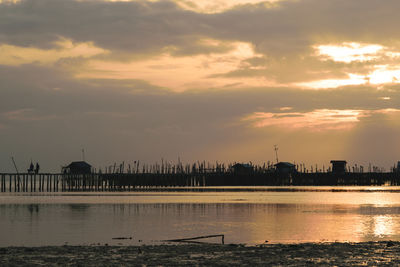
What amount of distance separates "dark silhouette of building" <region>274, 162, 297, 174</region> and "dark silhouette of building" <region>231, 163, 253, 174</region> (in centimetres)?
610

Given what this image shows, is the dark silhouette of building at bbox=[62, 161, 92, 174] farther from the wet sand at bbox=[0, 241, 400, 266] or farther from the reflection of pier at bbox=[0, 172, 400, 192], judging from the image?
the wet sand at bbox=[0, 241, 400, 266]

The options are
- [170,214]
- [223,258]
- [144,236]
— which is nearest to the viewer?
[223,258]

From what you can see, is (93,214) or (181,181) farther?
(181,181)

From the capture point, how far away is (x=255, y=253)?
23.8m

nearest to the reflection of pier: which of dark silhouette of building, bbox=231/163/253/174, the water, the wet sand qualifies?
dark silhouette of building, bbox=231/163/253/174

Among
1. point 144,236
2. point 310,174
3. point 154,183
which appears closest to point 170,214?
point 144,236

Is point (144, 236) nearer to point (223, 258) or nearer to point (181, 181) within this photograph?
point (223, 258)

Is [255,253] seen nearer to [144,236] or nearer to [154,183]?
[144,236]

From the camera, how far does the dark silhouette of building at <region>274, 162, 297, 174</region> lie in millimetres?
137625

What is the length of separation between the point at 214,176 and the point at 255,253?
110 m

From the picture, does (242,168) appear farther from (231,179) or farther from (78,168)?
(78,168)

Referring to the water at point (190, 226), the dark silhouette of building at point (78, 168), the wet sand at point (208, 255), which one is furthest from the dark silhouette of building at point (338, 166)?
the wet sand at point (208, 255)

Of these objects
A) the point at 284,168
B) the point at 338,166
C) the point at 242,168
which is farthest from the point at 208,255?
the point at 338,166

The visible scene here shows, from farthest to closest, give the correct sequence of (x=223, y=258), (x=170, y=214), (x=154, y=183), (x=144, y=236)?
(x=154, y=183) → (x=170, y=214) → (x=144, y=236) → (x=223, y=258)
